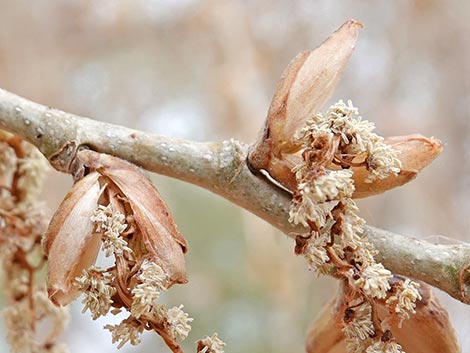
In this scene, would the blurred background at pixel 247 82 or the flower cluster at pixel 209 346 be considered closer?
the flower cluster at pixel 209 346

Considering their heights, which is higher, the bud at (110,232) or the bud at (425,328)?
the bud at (110,232)

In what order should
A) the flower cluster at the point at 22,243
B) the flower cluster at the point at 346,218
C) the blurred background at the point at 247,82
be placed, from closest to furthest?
the flower cluster at the point at 346,218 < the flower cluster at the point at 22,243 < the blurred background at the point at 247,82

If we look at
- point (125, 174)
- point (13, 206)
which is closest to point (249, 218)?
point (13, 206)

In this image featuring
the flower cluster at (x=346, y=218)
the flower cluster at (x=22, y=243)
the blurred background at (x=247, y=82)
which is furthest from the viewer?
the blurred background at (x=247, y=82)

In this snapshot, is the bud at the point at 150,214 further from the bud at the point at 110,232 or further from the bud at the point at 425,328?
the bud at the point at 425,328

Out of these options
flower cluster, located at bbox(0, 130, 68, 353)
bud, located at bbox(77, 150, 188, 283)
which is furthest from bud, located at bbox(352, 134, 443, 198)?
flower cluster, located at bbox(0, 130, 68, 353)

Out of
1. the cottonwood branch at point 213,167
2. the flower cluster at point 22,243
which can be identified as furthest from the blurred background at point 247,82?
the cottonwood branch at point 213,167

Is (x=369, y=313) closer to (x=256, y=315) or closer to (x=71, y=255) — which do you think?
(x=71, y=255)
